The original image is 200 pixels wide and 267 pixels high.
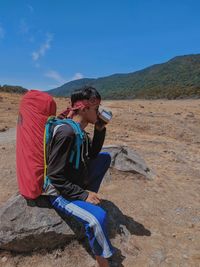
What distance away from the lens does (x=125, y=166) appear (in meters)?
6.48

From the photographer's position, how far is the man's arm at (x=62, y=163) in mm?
3469

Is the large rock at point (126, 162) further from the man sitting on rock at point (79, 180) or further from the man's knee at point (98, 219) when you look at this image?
the man's knee at point (98, 219)

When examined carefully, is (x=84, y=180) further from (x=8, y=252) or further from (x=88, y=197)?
(x=8, y=252)

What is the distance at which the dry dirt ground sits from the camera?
4.01 metres

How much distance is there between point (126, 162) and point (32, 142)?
116 inches

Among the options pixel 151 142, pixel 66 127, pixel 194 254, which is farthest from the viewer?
pixel 151 142

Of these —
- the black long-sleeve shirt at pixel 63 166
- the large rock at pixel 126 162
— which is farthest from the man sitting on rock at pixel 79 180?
the large rock at pixel 126 162

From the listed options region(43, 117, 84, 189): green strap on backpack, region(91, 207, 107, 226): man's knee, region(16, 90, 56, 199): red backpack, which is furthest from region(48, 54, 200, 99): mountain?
region(91, 207, 107, 226): man's knee

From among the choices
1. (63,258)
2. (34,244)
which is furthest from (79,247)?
(34,244)

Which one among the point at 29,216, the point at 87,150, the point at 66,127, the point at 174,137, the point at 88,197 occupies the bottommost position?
the point at 174,137

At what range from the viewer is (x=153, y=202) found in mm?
5617

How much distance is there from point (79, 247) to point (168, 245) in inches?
45.8

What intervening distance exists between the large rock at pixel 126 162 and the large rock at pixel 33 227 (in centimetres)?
251

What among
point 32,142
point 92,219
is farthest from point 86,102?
point 92,219
